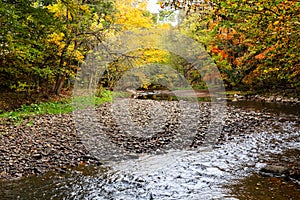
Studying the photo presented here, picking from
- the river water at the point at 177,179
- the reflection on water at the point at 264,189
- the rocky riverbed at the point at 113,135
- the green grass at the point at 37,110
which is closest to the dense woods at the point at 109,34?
the green grass at the point at 37,110

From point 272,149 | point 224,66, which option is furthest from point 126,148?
point 224,66

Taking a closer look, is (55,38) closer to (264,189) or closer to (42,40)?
(42,40)

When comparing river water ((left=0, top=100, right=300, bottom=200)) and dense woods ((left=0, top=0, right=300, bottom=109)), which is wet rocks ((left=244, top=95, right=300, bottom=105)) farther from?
river water ((left=0, top=100, right=300, bottom=200))

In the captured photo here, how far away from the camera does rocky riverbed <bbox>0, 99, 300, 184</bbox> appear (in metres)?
6.06

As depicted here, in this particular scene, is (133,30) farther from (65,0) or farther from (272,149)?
(272,149)

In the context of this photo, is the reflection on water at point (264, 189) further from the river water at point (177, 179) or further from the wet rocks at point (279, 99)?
the wet rocks at point (279, 99)

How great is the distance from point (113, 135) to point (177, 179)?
375 cm

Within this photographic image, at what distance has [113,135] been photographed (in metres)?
8.65

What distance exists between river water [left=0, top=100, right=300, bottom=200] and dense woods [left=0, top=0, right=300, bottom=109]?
2.56 metres

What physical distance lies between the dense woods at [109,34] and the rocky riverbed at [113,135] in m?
2.10

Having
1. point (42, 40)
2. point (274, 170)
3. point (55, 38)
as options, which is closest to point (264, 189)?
point (274, 170)

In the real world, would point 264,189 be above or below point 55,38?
below

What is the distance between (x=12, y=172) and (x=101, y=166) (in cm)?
179

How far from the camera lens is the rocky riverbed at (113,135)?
6062mm
